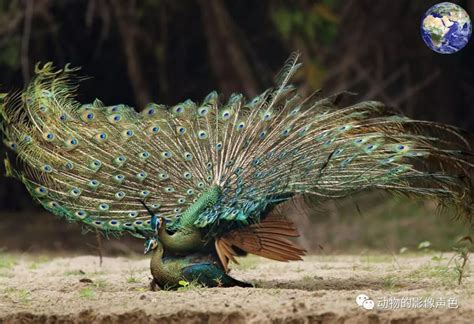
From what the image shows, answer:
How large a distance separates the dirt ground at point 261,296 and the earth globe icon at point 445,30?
153 centimetres

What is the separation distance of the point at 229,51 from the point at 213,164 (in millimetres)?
7245

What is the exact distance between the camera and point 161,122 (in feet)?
23.1

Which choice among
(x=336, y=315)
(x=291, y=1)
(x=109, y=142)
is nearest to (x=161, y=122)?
(x=109, y=142)

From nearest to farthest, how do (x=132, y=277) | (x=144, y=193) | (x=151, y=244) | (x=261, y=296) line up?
(x=261, y=296) → (x=151, y=244) → (x=144, y=193) → (x=132, y=277)

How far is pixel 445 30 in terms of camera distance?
7.29 m

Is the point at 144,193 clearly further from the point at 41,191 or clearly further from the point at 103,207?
the point at 41,191

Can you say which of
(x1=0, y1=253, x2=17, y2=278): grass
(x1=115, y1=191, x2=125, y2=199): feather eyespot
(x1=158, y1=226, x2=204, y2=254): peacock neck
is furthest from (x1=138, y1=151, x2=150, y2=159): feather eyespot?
(x1=0, y1=253, x2=17, y2=278): grass

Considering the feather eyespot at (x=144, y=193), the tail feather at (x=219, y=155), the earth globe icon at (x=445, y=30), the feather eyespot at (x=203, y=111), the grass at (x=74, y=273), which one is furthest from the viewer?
the grass at (x=74, y=273)

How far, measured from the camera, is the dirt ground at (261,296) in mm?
5344

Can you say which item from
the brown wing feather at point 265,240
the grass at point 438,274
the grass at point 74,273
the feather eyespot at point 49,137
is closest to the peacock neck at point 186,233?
the brown wing feather at point 265,240

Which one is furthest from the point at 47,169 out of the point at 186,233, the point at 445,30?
the point at 445,30

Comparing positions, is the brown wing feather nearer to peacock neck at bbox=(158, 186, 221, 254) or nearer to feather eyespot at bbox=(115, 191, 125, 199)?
peacock neck at bbox=(158, 186, 221, 254)

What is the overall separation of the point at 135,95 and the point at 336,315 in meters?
10.0

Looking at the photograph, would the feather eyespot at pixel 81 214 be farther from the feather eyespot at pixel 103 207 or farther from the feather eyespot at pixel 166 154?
the feather eyespot at pixel 166 154
